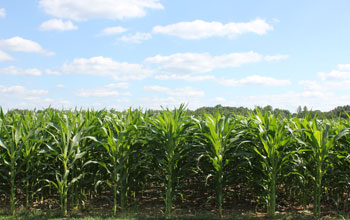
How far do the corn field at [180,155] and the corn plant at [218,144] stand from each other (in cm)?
2

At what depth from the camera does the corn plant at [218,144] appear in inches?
174

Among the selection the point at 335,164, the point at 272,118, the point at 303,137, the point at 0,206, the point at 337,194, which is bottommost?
the point at 0,206

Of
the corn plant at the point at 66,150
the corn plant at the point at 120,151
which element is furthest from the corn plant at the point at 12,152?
the corn plant at the point at 120,151

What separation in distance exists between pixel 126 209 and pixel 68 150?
4.65 feet

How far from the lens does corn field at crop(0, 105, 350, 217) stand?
178 inches

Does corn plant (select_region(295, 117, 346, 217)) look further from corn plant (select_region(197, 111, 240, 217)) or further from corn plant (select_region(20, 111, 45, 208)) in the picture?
corn plant (select_region(20, 111, 45, 208))

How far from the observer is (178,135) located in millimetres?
4547

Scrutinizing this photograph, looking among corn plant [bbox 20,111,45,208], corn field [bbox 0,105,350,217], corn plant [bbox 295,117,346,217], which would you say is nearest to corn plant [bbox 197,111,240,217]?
corn field [bbox 0,105,350,217]

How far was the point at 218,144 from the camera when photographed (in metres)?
4.40

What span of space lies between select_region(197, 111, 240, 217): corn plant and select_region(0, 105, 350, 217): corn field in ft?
0.05

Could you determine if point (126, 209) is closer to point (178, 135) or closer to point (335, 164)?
point (178, 135)

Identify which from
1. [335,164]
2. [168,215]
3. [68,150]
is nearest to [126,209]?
[168,215]

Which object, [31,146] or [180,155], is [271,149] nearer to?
[180,155]

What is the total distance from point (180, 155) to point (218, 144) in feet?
2.14
